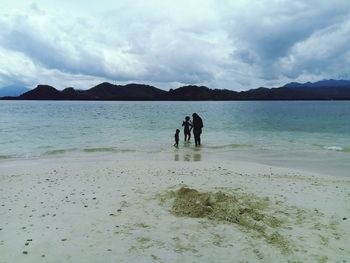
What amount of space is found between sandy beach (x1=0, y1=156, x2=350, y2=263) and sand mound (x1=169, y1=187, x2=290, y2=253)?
0.02m

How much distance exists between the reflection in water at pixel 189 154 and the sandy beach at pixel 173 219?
261 inches

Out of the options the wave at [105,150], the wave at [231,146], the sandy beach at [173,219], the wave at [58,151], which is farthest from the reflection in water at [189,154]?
the wave at [58,151]

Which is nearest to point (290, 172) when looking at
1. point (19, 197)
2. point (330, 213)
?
point (330, 213)

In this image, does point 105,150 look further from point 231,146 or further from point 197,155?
point 231,146

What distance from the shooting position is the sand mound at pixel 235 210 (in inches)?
303

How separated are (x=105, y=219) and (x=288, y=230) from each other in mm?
4159

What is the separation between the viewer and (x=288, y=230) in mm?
7695

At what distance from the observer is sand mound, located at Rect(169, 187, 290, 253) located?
25.2ft

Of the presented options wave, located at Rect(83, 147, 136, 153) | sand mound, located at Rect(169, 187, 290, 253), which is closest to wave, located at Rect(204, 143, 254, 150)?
wave, located at Rect(83, 147, 136, 153)

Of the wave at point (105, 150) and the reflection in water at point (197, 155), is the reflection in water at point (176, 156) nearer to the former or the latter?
the reflection in water at point (197, 155)

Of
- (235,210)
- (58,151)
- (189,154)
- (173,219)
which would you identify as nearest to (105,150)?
(58,151)

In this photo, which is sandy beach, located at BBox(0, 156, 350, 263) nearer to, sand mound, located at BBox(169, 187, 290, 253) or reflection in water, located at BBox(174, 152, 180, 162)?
sand mound, located at BBox(169, 187, 290, 253)

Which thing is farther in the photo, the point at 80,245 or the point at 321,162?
the point at 321,162

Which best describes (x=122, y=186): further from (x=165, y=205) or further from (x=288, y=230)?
(x=288, y=230)
